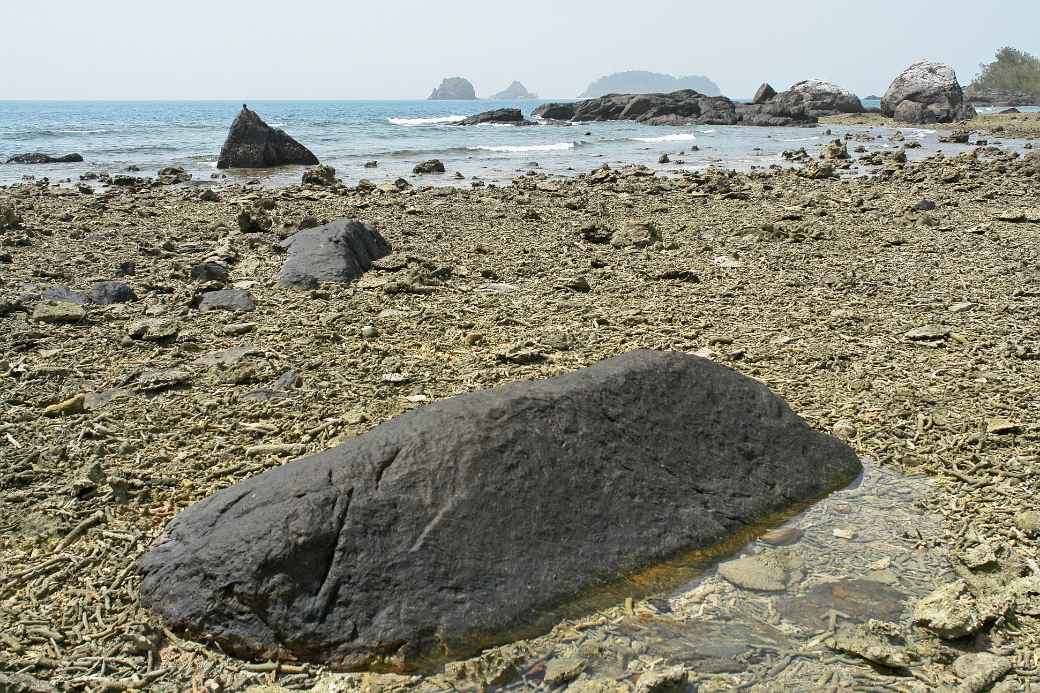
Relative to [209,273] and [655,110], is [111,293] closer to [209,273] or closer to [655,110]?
[209,273]

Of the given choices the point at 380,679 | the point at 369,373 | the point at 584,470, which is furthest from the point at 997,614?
the point at 369,373

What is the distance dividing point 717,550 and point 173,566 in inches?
76.5

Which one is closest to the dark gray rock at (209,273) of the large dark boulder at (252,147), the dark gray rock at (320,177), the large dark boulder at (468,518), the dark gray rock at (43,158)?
the large dark boulder at (468,518)

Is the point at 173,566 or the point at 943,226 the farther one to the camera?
the point at 943,226

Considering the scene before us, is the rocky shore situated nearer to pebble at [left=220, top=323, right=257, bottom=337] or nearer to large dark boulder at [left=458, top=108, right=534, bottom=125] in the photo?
pebble at [left=220, top=323, right=257, bottom=337]

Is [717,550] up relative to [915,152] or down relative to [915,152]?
down

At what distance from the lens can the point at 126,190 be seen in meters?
14.9

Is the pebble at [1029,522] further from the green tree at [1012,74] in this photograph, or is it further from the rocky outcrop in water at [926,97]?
the green tree at [1012,74]

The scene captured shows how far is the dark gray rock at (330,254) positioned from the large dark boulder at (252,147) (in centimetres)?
1319

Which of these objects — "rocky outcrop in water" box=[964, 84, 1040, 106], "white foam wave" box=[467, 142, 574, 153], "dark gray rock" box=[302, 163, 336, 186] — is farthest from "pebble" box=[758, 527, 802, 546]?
"rocky outcrop in water" box=[964, 84, 1040, 106]

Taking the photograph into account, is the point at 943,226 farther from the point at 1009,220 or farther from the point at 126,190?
the point at 126,190

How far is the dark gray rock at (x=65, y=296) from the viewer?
667 centimetres

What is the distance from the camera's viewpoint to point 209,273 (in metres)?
7.50

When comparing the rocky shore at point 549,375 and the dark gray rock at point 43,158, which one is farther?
the dark gray rock at point 43,158
